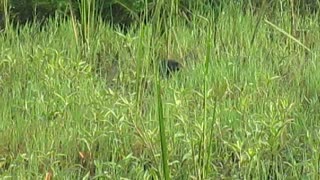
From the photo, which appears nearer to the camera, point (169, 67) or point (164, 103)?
point (164, 103)

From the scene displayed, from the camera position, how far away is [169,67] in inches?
145

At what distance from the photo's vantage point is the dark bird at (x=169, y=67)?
3594 millimetres

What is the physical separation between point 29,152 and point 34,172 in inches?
6.7

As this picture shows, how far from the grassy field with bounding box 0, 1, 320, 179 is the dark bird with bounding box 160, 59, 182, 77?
0.07m

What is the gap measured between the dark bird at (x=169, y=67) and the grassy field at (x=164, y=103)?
2.6 inches

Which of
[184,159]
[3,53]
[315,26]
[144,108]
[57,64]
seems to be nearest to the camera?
[184,159]

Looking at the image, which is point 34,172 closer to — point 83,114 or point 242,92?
point 83,114

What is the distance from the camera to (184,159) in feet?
8.55

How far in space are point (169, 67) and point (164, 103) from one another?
628 mm

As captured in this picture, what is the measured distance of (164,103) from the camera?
10.1 ft

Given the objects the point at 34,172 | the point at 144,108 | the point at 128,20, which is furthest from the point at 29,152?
the point at 128,20

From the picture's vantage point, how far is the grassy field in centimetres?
263

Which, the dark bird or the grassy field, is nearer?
the grassy field

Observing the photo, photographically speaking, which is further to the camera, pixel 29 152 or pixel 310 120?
pixel 310 120
